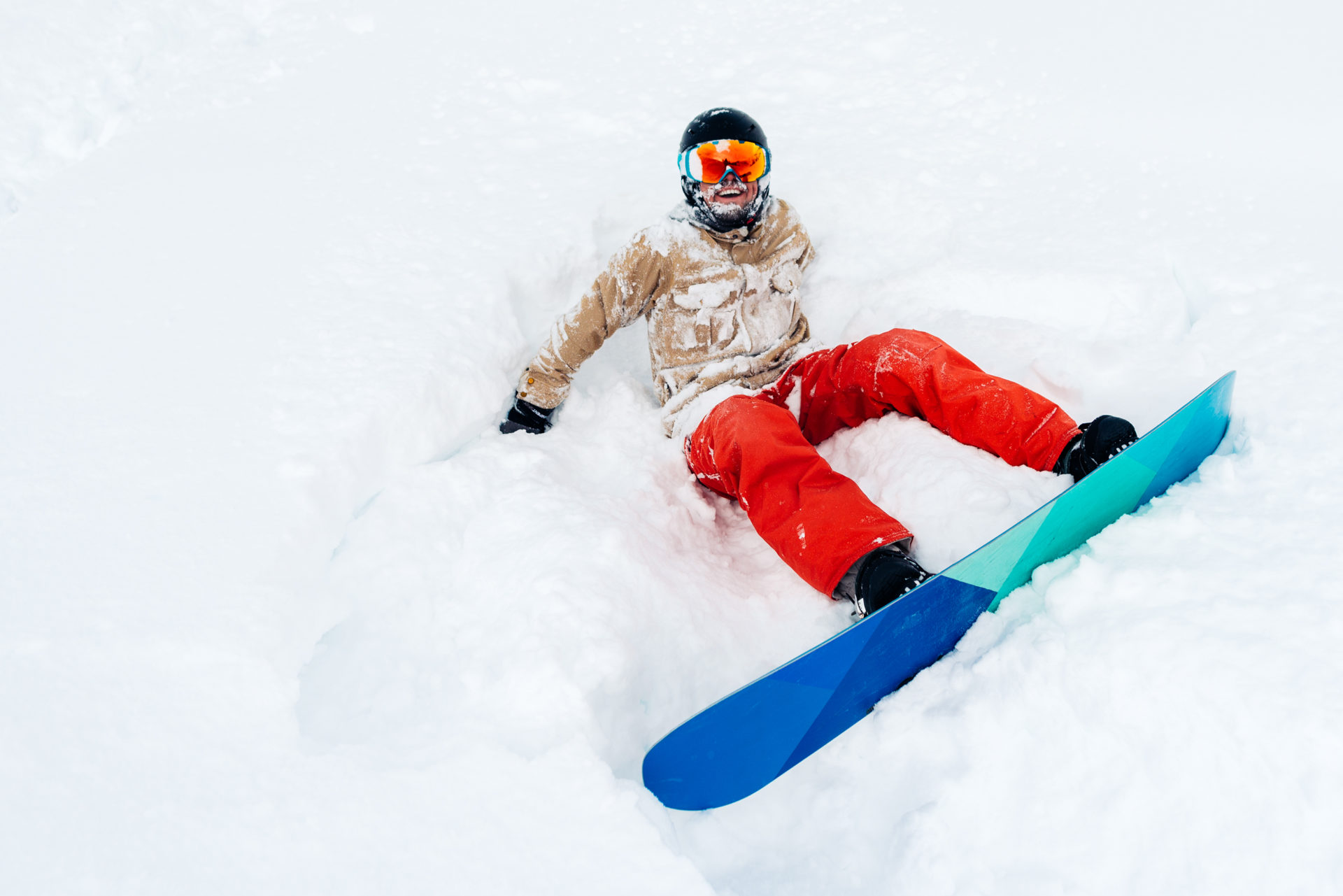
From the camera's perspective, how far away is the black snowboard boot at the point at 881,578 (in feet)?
4.86

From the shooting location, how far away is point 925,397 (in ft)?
6.50

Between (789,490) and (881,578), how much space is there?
Result: 331 millimetres

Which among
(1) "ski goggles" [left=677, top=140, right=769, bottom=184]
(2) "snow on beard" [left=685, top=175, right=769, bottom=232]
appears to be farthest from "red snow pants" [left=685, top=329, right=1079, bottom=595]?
(1) "ski goggles" [left=677, top=140, right=769, bottom=184]

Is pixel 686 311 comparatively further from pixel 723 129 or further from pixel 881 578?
pixel 881 578

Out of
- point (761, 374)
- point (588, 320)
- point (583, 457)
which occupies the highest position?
point (588, 320)

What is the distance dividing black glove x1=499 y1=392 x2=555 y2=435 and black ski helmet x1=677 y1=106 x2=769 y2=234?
738mm

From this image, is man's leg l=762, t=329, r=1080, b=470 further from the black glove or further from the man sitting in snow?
the black glove

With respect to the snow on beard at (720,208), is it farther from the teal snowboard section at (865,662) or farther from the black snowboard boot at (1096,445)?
the teal snowboard section at (865,662)

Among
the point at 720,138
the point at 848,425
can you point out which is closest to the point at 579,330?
the point at 720,138

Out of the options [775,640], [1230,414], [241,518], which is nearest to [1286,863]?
[775,640]

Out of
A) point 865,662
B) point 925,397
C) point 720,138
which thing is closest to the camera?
point 865,662

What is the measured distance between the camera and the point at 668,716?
1.54m

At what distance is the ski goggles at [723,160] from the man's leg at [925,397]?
0.57m

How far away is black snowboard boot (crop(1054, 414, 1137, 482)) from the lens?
64.4 inches
